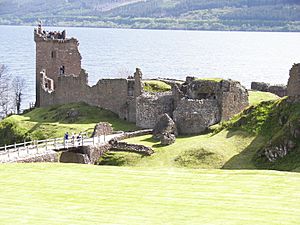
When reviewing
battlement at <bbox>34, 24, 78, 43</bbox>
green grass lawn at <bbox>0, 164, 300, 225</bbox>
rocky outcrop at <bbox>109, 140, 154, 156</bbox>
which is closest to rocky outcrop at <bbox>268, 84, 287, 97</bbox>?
battlement at <bbox>34, 24, 78, 43</bbox>

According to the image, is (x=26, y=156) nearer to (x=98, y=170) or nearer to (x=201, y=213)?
(x=98, y=170)

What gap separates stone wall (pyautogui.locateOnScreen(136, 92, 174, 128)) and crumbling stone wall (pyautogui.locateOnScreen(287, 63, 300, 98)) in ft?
47.7

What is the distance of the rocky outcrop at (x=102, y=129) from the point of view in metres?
63.4

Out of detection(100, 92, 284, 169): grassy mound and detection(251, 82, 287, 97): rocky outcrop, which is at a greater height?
detection(251, 82, 287, 97): rocky outcrop

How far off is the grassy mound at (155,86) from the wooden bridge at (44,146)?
1260 centimetres

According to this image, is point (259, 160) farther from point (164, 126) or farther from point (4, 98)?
point (4, 98)

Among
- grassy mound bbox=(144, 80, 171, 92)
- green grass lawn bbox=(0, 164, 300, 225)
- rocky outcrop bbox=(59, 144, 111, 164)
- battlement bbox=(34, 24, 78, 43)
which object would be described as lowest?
rocky outcrop bbox=(59, 144, 111, 164)

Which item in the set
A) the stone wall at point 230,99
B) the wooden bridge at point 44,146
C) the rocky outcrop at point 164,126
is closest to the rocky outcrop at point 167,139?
the rocky outcrop at point 164,126

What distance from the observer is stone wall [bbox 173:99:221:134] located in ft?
210

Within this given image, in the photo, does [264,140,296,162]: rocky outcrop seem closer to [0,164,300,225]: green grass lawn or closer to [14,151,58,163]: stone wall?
[14,151,58,163]: stone wall

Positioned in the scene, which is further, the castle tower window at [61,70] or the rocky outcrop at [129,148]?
the castle tower window at [61,70]

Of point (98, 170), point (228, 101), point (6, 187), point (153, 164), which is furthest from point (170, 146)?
point (6, 187)

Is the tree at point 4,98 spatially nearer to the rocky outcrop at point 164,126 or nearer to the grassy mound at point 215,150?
the rocky outcrop at point 164,126

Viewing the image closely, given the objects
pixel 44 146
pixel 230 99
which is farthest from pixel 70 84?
pixel 44 146
